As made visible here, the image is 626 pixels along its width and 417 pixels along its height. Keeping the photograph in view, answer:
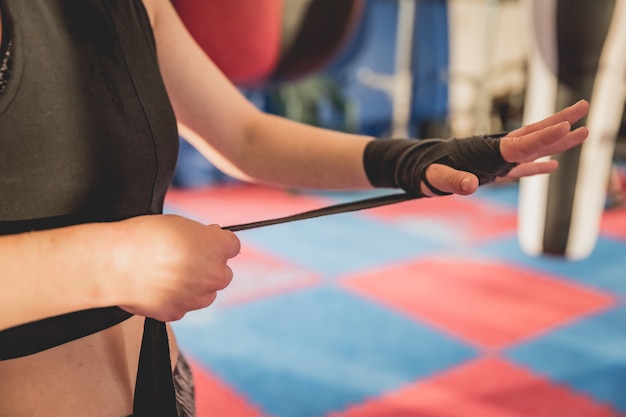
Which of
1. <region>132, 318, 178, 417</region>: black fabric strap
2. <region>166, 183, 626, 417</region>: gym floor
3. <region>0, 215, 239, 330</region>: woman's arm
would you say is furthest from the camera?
<region>166, 183, 626, 417</region>: gym floor

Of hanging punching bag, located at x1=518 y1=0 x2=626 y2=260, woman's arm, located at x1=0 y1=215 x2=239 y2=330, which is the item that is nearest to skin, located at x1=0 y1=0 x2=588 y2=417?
woman's arm, located at x1=0 y1=215 x2=239 y2=330

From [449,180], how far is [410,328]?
1.26 m

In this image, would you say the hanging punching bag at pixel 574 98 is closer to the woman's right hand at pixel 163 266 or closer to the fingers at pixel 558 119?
the fingers at pixel 558 119

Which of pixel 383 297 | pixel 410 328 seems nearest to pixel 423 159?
pixel 410 328

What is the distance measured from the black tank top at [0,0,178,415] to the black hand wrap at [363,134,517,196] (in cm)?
23

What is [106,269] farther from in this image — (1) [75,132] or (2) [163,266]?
(1) [75,132]

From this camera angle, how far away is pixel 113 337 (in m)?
0.54

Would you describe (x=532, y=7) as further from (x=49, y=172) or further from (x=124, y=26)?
(x=49, y=172)

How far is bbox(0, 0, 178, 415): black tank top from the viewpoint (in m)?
0.44

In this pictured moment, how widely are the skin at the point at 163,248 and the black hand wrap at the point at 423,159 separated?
13 millimetres

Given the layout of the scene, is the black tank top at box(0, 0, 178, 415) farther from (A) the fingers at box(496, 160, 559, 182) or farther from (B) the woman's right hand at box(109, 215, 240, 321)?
(A) the fingers at box(496, 160, 559, 182)

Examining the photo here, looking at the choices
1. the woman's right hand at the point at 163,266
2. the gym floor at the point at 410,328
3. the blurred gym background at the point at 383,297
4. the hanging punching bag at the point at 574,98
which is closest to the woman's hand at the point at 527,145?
the woman's right hand at the point at 163,266

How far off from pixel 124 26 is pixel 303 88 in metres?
3.17

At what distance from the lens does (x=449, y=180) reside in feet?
1.79
